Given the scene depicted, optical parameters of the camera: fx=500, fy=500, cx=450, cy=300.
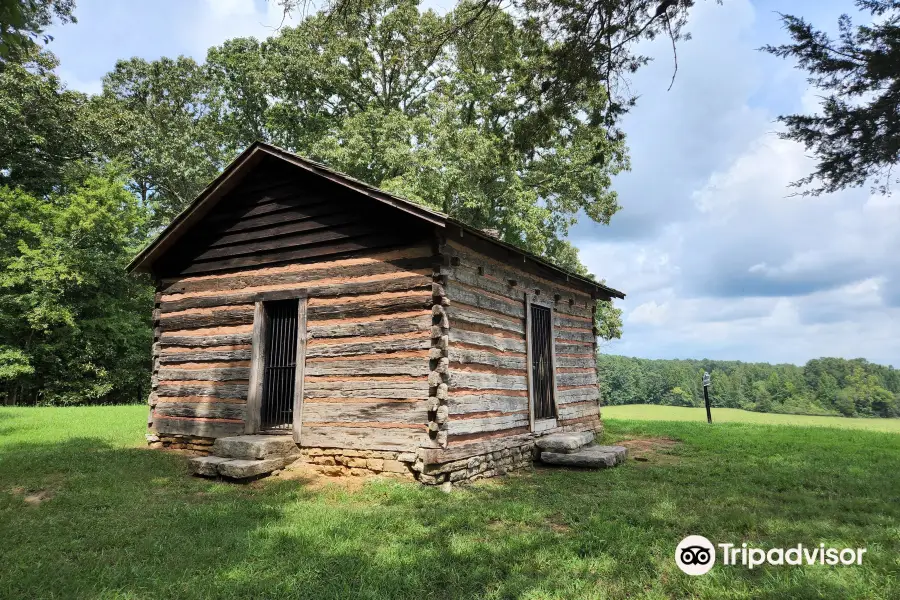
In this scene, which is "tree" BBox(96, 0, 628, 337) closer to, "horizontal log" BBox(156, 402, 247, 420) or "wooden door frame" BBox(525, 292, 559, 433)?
"wooden door frame" BBox(525, 292, 559, 433)

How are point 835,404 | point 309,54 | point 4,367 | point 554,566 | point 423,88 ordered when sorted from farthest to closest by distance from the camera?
point 835,404, point 423,88, point 309,54, point 4,367, point 554,566

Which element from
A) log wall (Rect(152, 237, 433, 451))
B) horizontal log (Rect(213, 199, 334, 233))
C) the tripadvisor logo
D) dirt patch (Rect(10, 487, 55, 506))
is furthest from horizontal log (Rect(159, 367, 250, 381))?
the tripadvisor logo

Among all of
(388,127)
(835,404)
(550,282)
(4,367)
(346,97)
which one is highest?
(346,97)

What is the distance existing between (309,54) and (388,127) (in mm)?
6941

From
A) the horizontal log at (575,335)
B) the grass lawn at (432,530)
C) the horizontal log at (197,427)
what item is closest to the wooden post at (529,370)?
the grass lawn at (432,530)

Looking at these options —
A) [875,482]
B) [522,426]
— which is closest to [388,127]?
[522,426]

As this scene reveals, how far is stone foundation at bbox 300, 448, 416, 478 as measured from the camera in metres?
8.24

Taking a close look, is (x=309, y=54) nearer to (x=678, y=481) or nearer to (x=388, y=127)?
(x=388, y=127)

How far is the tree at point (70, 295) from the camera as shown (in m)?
21.2

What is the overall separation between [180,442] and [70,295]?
57.2ft

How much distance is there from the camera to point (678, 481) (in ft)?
27.9

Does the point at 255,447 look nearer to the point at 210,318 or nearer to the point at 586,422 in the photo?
the point at 210,318

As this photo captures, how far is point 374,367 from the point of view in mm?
8758

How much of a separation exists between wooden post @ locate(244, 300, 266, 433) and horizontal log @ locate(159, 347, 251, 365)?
11.1 inches
